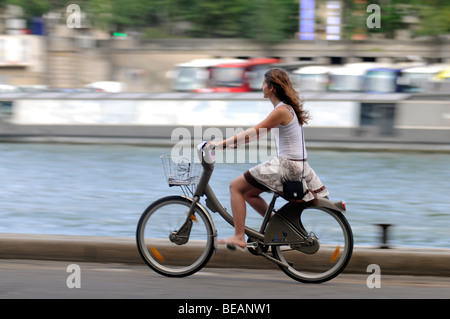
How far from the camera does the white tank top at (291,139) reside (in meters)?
5.87

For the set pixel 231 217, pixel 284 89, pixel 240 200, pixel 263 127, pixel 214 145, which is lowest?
pixel 231 217

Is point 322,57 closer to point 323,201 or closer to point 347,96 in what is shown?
point 347,96

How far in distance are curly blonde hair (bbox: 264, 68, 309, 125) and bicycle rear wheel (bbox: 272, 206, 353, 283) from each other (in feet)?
2.12

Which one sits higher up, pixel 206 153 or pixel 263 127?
pixel 263 127

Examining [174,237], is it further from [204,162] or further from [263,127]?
[263,127]

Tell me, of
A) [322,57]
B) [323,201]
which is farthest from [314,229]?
[322,57]

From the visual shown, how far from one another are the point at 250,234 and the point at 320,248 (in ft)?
1.54

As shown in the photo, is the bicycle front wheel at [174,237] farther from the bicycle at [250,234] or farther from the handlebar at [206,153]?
the handlebar at [206,153]

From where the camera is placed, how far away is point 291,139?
588cm

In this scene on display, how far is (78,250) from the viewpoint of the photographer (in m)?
6.56

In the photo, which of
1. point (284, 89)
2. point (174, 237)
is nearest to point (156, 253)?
point (174, 237)

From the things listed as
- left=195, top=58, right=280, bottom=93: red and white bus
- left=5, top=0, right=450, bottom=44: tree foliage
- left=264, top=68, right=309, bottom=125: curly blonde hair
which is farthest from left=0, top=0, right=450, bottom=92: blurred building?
left=264, top=68, right=309, bottom=125: curly blonde hair

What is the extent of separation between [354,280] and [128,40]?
50.3m

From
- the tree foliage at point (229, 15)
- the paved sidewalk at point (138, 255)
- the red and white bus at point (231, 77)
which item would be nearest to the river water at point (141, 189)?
the paved sidewalk at point (138, 255)
